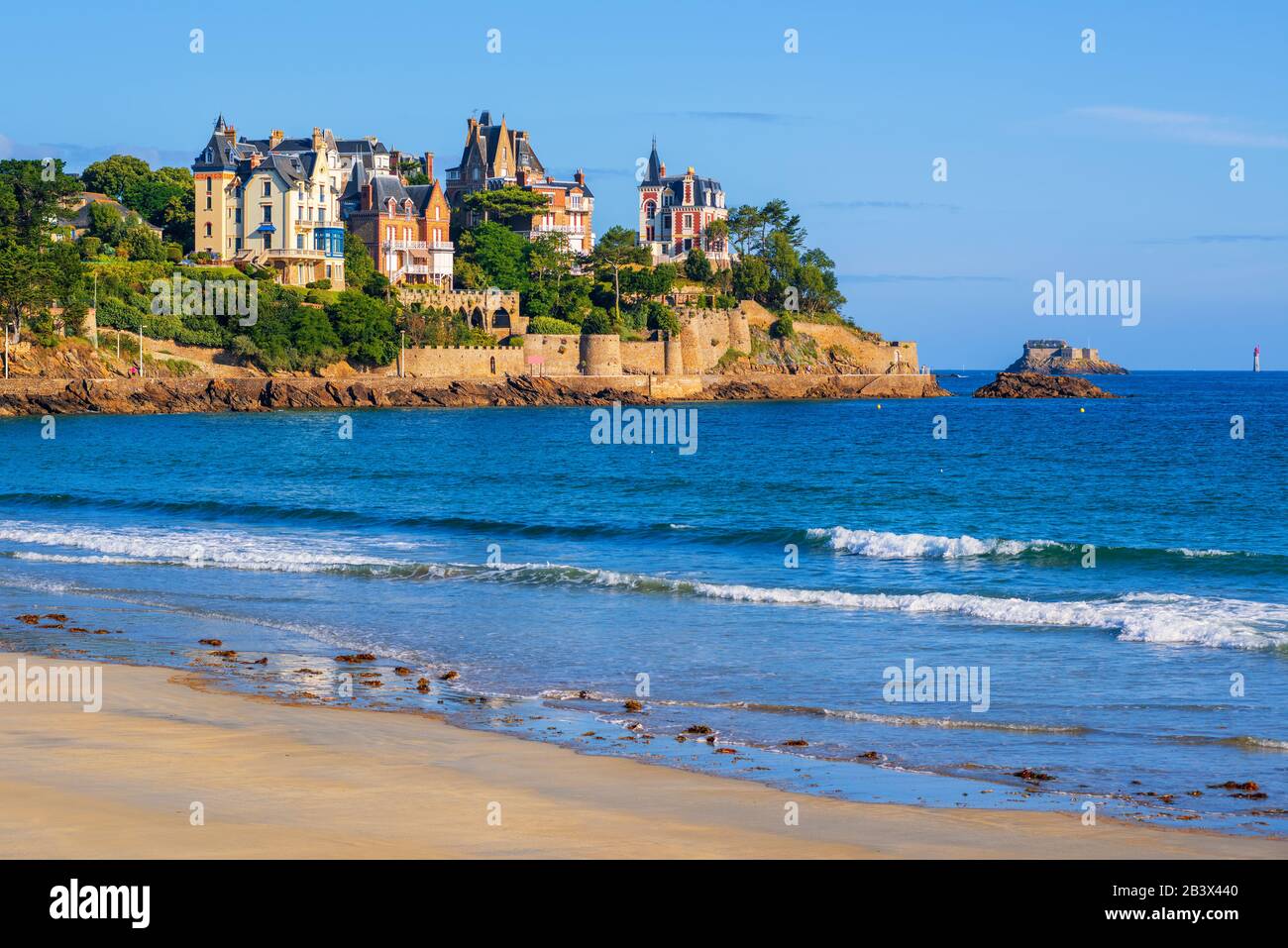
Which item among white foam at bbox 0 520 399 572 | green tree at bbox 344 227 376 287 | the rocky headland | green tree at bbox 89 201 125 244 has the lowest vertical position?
white foam at bbox 0 520 399 572

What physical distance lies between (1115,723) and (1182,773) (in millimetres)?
1784

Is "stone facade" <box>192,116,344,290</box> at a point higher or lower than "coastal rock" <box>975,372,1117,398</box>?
higher

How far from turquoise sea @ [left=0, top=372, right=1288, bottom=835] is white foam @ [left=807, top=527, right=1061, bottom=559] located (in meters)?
0.09

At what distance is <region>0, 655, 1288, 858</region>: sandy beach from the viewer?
8.76m

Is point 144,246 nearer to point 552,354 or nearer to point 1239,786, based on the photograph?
point 552,354

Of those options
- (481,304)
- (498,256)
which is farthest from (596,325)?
(498,256)

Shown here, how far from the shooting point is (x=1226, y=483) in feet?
137

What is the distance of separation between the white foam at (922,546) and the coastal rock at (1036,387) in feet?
350

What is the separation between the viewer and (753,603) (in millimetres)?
20672

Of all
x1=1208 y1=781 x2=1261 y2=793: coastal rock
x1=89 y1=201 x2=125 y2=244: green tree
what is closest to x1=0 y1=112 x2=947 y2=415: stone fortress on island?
x1=89 y1=201 x2=125 y2=244: green tree

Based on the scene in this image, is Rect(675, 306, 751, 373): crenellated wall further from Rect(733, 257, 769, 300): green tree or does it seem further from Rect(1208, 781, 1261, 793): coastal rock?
Rect(1208, 781, 1261, 793): coastal rock

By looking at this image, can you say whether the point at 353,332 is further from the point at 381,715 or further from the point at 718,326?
the point at 381,715

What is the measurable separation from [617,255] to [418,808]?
98.0 meters
